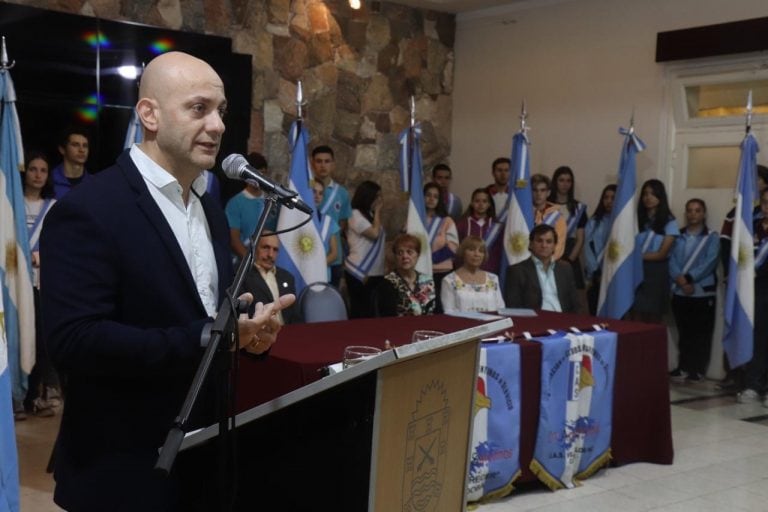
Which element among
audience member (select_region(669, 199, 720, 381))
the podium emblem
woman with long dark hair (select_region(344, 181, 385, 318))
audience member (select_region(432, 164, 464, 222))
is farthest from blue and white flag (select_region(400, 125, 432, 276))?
the podium emblem

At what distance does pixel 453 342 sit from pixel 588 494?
2.49 m

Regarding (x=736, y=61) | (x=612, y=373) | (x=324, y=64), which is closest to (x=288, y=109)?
(x=324, y=64)

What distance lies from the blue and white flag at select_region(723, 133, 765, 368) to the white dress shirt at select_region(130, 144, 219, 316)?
A: 4.85 meters

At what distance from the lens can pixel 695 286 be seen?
6.24m

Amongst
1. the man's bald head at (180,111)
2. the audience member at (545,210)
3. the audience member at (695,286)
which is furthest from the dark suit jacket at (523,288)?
the man's bald head at (180,111)

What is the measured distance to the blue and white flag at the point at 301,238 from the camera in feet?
17.4

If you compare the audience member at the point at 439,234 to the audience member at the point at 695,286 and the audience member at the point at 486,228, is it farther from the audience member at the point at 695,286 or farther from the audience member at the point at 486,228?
the audience member at the point at 695,286

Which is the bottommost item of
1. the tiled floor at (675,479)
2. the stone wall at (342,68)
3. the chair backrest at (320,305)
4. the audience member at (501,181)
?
the tiled floor at (675,479)

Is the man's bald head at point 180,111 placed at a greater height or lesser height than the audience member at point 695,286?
greater

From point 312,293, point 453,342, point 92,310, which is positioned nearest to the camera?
point 92,310

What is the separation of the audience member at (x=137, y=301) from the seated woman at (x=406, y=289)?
3.11 m

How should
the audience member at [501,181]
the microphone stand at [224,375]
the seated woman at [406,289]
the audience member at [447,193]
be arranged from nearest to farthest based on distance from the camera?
the microphone stand at [224,375], the seated woman at [406,289], the audience member at [501,181], the audience member at [447,193]

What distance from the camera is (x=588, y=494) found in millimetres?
3852

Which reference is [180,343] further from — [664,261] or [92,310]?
[664,261]
